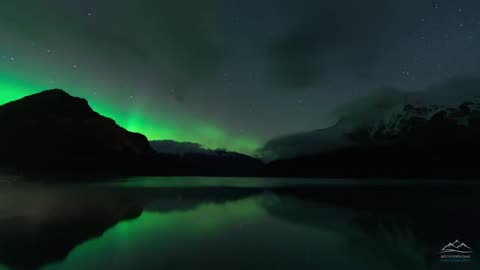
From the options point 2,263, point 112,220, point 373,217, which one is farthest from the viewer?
point 373,217

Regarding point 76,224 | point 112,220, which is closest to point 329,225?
point 112,220

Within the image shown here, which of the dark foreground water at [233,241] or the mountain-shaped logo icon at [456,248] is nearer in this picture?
the dark foreground water at [233,241]

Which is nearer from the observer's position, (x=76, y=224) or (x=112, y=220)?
(x=76, y=224)

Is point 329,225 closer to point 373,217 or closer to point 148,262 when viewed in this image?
point 373,217

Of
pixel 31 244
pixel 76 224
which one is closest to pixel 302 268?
pixel 31 244

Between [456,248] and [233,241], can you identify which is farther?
[233,241]

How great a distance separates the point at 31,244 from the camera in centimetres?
1572

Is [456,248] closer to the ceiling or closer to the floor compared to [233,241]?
closer to the ceiling

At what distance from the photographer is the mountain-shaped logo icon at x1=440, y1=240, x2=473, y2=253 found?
1502 centimetres

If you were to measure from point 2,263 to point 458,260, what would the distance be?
1924cm

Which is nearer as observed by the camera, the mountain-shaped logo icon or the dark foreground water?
the dark foreground water

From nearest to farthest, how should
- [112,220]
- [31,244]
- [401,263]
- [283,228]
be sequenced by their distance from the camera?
[401,263]
[31,244]
[283,228]
[112,220]

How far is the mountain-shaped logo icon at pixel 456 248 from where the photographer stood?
1502cm

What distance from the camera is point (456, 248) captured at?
Result: 1555 cm
